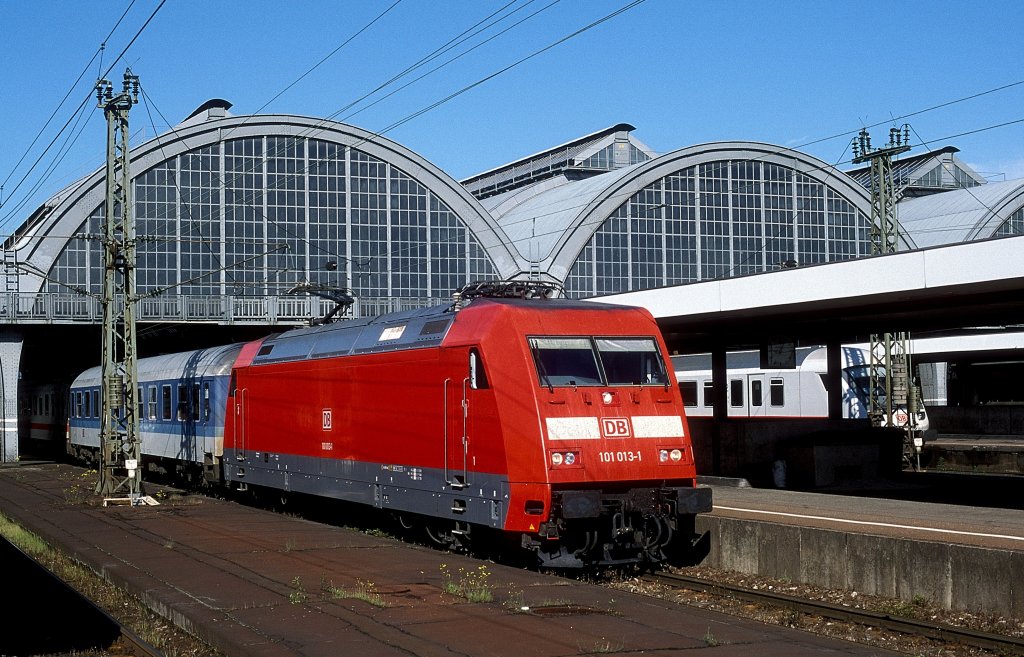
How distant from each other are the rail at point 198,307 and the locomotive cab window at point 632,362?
31643mm

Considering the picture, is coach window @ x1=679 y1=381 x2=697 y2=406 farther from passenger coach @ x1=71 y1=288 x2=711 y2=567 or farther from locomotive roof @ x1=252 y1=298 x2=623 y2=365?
passenger coach @ x1=71 y1=288 x2=711 y2=567

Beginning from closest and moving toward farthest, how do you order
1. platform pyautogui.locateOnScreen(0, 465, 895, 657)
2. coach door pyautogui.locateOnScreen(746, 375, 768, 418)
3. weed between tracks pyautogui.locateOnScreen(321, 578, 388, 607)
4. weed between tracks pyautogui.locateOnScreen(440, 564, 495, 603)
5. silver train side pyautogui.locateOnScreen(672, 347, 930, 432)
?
1. platform pyautogui.locateOnScreen(0, 465, 895, 657)
2. weed between tracks pyautogui.locateOnScreen(321, 578, 388, 607)
3. weed between tracks pyautogui.locateOnScreen(440, 564, 495, 603)
4. silver train side pyautogui.locateOnScreen(672, 347, 930, 432)
5. coach door pyautogui.locateOnScreen(746, 375, 768, 418)

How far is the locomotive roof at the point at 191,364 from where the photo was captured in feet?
90.5

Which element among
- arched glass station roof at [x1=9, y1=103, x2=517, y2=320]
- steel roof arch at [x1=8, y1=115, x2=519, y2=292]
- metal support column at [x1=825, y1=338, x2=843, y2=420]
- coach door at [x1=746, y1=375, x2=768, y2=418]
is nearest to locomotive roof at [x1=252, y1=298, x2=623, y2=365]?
metal support column at [x1=825, y1=338, x2=843, y2=420]

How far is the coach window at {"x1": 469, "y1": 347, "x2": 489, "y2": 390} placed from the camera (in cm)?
1549

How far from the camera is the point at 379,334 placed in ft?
61.8

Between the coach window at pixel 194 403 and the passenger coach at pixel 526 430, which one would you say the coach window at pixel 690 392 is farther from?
the passenger coach at pixel 526 430

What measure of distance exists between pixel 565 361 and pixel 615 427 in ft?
3.59

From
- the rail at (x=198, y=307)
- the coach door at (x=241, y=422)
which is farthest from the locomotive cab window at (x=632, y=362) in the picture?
the rail at (x=198, y=307)

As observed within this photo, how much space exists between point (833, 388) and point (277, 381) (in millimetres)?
14880

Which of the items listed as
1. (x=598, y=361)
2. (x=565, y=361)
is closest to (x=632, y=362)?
(x=598, y=361)

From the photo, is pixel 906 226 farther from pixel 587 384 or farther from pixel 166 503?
pixel 587 384

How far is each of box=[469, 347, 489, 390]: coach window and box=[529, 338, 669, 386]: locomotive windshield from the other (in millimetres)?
762

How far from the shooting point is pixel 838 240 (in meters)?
65.4
